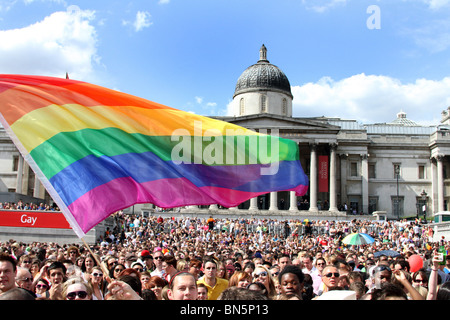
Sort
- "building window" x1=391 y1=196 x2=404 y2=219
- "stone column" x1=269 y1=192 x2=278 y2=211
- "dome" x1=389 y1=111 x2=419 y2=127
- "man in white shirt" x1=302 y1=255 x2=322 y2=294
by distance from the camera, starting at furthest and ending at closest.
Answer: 1. "dome" x1=389 y1=111 x2=419 y2=127
2. "building window" x1=391 y1=196 x2=404 y2=219
3. "stone column" x1=269 y1=192 x2=278 y2=211
4. "man in white shirt" x1=302 y1=255 x2=322 y2=294

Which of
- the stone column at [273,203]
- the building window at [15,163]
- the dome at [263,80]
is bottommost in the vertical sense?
the stone column at [273,203]

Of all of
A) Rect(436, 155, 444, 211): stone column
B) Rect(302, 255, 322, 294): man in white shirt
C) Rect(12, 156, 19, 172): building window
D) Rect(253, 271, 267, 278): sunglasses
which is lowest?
Rect(302, 255, 322, 294): man in white shirt

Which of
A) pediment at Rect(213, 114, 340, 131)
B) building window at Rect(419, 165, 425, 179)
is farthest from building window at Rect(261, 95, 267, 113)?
building window at Rect(419, 165, 425, 179)

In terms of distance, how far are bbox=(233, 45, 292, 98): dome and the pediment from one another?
7994mm

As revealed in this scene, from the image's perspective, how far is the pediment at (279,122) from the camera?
59.7m

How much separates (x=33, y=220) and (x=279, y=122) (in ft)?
114

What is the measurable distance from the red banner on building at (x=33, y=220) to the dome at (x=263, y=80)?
39953mm

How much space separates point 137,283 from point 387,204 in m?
63.5

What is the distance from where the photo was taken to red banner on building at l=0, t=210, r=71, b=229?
105ft

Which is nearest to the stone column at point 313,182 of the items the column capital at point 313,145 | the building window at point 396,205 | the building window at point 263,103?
the column capital at point 313,145

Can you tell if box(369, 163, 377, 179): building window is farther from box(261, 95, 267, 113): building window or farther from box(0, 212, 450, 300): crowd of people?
box(0, 212, 450, 300): crowd of people

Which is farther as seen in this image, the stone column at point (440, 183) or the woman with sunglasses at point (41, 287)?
the stone column at point (440, 183)

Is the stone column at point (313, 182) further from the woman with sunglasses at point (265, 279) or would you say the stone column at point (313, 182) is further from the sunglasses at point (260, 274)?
the sunglasses at point (260, 274)
